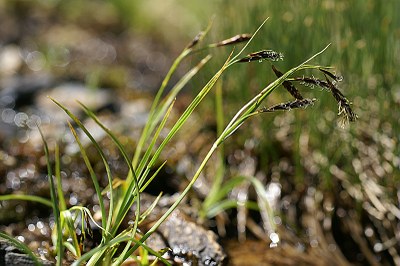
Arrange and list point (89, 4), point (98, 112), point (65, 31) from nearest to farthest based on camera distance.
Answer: point (98, 112) → point (65, 31) → point (89, 4)

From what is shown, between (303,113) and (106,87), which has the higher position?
(303,113)

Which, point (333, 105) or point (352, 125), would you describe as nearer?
point (352, 125)

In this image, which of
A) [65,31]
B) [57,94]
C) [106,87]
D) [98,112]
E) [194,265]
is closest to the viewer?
[194,265]

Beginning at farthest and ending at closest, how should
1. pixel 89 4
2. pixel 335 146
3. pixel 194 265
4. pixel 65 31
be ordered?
1. pixel 89 4
2. pixel 65 31
3. pixel 335 146
4. pixel 194 265

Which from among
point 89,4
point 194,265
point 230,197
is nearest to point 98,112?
point 230,197

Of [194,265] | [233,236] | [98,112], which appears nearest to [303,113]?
[233,236]

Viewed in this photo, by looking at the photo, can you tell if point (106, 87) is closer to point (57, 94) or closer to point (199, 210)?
point (57, 94)

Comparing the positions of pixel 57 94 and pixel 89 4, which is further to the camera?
pixel 89 4

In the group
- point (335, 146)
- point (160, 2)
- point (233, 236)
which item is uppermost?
point (335, 146)

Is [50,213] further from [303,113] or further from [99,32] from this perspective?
[99,32]
